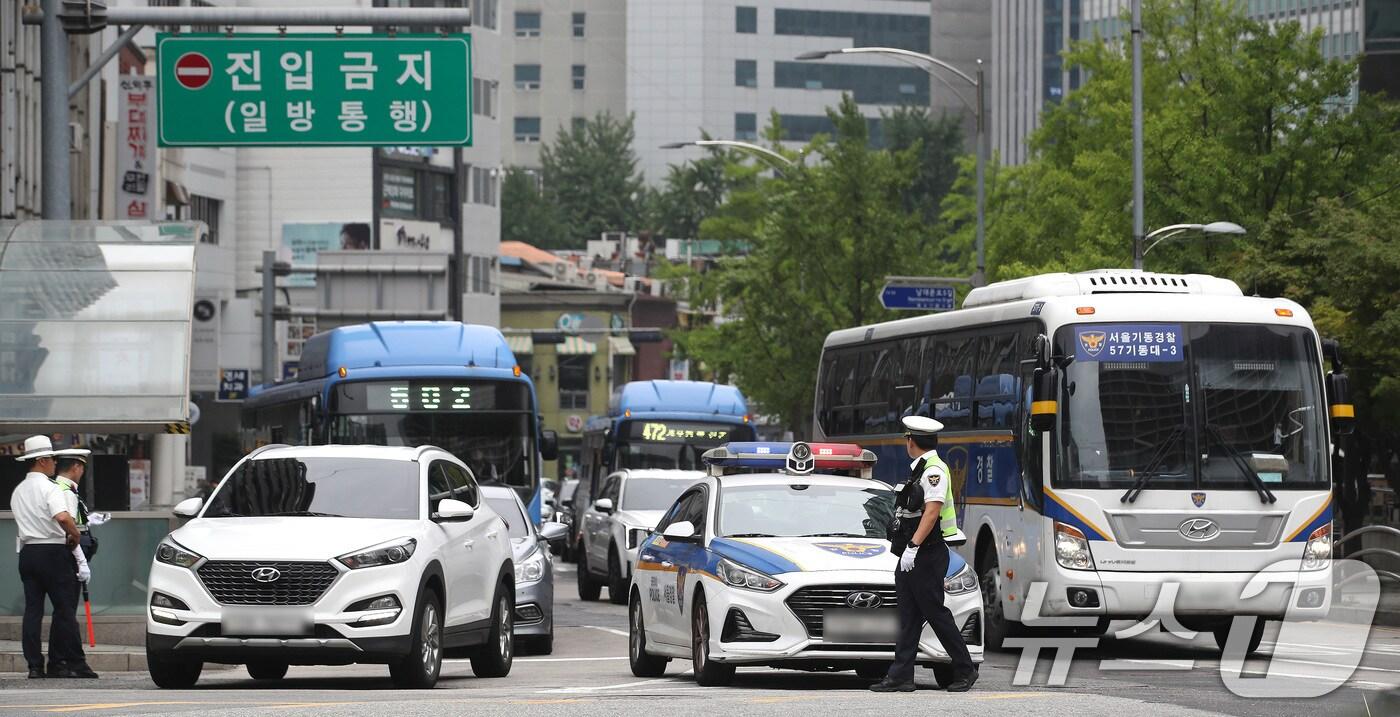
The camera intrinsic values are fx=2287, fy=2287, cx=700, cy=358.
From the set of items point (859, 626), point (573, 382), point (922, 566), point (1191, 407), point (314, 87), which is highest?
point (314, 87)

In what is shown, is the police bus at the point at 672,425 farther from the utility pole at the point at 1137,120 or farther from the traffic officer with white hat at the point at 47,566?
the traffic officer with white hat at the point at 47,566

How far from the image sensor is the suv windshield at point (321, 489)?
15.6 m

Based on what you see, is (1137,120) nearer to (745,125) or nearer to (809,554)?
(809,554)

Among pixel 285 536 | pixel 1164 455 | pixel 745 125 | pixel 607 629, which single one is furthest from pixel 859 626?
pixel 745 125

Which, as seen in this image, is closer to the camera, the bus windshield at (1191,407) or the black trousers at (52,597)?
the black trousers at (52,597)

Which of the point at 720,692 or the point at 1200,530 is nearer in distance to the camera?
the point at 720,692

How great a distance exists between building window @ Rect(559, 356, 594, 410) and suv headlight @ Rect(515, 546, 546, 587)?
84613mm

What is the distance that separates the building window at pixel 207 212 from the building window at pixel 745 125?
81.8m

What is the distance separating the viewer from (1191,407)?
1967cm

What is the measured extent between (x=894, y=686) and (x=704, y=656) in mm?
1521

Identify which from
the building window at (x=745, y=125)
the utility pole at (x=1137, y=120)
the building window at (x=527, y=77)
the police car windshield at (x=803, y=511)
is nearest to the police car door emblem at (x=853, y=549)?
the police car windshield at (x=803, y=511)

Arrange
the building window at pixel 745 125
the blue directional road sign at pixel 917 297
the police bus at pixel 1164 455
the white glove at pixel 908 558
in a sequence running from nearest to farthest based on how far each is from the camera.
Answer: the white glove at pixel 908 558
the police bus at pixel 1164 455
the blue directional road sign at pixel 917 297
the building window at pixel 745 125

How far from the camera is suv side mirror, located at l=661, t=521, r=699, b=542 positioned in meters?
15.6

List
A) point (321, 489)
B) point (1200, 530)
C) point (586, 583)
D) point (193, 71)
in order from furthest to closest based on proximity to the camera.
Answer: point (586, 583)
point (193, 71)
point (1200, 530)
point (321, 489)
